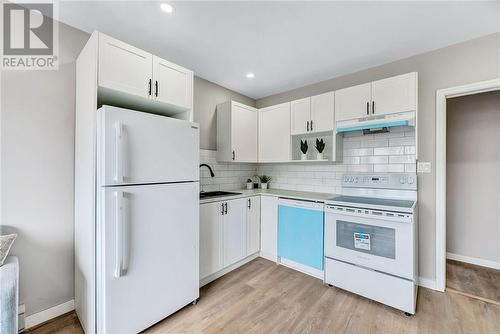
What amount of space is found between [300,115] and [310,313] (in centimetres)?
240

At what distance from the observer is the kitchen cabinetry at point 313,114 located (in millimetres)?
2785

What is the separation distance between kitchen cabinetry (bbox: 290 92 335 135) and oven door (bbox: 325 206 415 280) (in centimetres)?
114

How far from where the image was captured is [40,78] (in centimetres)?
181

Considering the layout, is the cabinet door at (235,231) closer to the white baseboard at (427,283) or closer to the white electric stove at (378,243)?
the white electric stove at (378,243)

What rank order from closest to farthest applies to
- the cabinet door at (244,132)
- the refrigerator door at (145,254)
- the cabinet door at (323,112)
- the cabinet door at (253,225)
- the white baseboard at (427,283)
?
the refrigerator door at (145,254), the white baseboard at (427,283), the cabinet door at (323,112), the cabinet door at (253,225), the cabinet door at (244,132)

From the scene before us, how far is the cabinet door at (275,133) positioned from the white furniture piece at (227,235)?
2.51 feet

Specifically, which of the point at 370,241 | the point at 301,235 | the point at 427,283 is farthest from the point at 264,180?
the point at 427,283

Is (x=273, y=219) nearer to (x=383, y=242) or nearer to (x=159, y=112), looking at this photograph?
(x=383, y=242)

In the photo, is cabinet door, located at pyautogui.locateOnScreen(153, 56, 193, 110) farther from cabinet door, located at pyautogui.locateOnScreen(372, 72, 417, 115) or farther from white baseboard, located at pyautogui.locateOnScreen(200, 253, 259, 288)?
cabinet door, located at pyautogui.locateOnScreen(372, 72, 417, 115)

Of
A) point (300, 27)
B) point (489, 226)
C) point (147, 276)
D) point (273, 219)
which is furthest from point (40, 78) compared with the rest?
point (489, 226)

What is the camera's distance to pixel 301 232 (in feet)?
8.83

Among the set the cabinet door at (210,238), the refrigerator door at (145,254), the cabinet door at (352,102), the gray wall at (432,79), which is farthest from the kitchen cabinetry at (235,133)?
the gray wall at (432,79)

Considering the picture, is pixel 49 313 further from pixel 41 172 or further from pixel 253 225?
pixel 253 225

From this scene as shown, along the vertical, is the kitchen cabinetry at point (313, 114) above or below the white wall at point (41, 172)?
above
